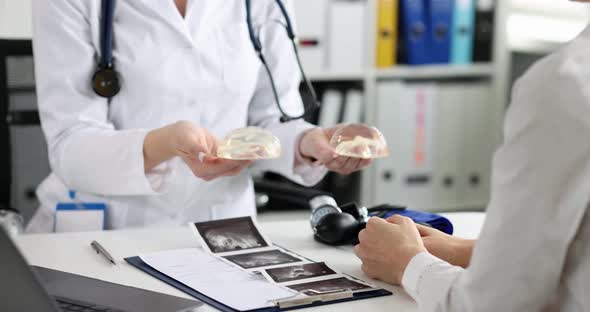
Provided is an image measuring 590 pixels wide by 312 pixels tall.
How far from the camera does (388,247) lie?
124 centimetres

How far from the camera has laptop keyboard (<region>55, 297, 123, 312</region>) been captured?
1.09 m

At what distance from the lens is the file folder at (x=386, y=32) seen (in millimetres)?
3273

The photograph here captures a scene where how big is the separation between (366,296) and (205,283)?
224mm

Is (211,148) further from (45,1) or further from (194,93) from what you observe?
(45,1)

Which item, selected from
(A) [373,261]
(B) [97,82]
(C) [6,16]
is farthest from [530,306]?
(C) [6,16]

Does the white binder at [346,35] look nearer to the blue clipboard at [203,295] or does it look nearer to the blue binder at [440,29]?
the blue binder at [440,29]

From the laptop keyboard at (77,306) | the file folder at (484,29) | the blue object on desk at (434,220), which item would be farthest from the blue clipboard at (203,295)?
the file folder at (484,29)

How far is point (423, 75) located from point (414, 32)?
8.9 inches

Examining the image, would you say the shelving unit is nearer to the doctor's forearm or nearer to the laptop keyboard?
the doctor's forearm

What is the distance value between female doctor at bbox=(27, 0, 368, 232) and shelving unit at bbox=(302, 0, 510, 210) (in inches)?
59.6

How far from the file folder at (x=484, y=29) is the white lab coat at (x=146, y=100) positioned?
1.80 m

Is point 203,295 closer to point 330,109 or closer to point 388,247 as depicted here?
point 388,247

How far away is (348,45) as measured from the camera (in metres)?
3.27

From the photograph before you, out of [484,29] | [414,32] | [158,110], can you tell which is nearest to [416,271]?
[158,110]
